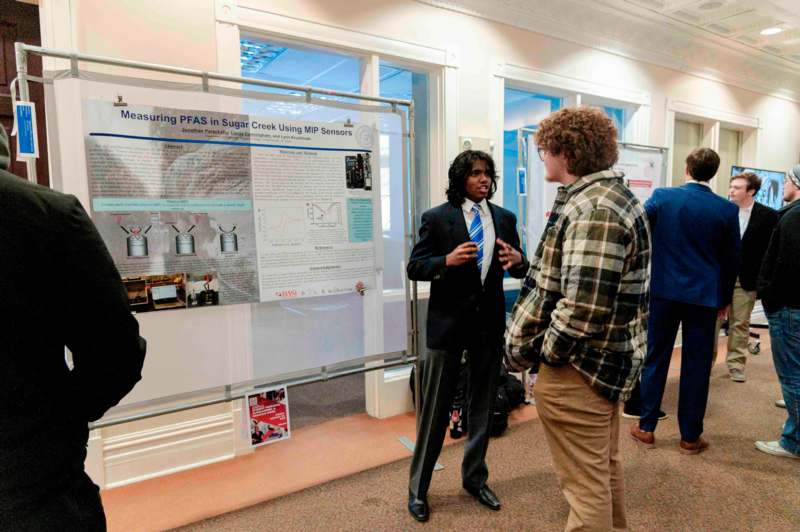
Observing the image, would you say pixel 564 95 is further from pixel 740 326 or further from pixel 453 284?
pixel 453 284

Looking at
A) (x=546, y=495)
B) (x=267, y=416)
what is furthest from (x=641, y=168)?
(x=267, y=416)

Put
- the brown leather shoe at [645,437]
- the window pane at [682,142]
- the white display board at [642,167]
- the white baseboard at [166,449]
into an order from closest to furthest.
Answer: the white baseboard at [166,449], the brown leather shoe at [645,437], the white display board at [642,167], the window pane at [682,142]

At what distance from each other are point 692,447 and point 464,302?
1.63 metres

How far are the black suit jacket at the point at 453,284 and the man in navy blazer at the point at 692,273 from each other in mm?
915

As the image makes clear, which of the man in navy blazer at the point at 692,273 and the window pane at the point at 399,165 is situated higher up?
the window pane at the point at 399,165

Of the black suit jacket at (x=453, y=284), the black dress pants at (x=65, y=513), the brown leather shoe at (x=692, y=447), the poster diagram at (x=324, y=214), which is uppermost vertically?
the poster diagram at (x=324, y=214)

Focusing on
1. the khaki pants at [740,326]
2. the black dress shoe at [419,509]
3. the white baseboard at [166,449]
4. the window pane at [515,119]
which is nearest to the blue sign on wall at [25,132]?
the white baseboard at [166,449]

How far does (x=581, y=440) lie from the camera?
4.41 feet

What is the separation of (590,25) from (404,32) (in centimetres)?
171

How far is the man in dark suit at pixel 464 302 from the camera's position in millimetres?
1933

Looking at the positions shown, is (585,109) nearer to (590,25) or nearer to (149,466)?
(149,466)

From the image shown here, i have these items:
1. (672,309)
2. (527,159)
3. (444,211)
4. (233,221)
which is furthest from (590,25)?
(233,221)

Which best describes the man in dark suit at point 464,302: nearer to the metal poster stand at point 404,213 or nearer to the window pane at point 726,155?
the metal poster stand at point 404,213

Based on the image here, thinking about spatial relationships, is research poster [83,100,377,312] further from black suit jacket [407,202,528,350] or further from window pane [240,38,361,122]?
window pane [240,38,361,122]
